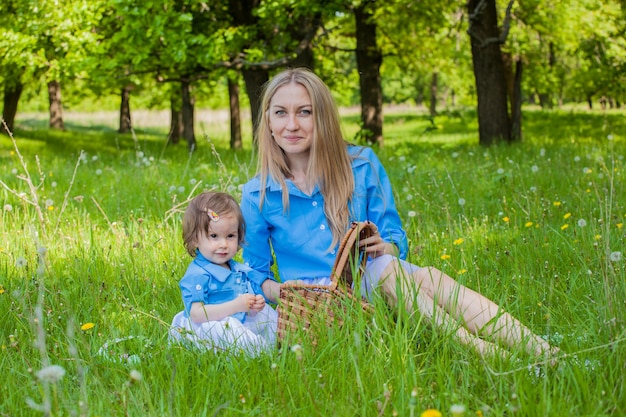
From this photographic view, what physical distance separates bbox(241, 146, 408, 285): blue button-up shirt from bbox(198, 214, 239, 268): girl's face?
249 millimetres

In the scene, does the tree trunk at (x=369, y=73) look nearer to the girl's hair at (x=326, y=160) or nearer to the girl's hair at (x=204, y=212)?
the girl's hair at (x=326, y=160)

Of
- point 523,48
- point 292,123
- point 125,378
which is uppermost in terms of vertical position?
point 523,48

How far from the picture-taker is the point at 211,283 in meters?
3.33

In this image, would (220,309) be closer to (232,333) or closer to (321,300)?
(232,333)

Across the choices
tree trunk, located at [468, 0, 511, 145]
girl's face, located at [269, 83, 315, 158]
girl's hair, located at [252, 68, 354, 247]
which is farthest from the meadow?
tree trunk, located at [468, 0, 511, 145]

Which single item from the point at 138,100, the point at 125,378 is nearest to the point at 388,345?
the point at 125,378

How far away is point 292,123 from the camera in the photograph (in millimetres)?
3527

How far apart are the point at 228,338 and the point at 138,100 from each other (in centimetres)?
3691

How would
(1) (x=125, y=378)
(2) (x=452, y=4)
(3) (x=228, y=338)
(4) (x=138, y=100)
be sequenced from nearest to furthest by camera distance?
(1) (x=125, y=378), (3) (x=228, y=338), (2) (x=452, y=4), (4) (x=138, y=100)

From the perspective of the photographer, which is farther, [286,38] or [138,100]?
[138,100]

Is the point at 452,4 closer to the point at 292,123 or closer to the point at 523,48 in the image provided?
the point at 523,48

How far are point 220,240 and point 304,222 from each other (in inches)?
17.6

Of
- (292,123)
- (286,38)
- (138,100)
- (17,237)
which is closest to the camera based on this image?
(292,123)

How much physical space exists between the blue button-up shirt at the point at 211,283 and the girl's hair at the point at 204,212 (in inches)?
5.1
